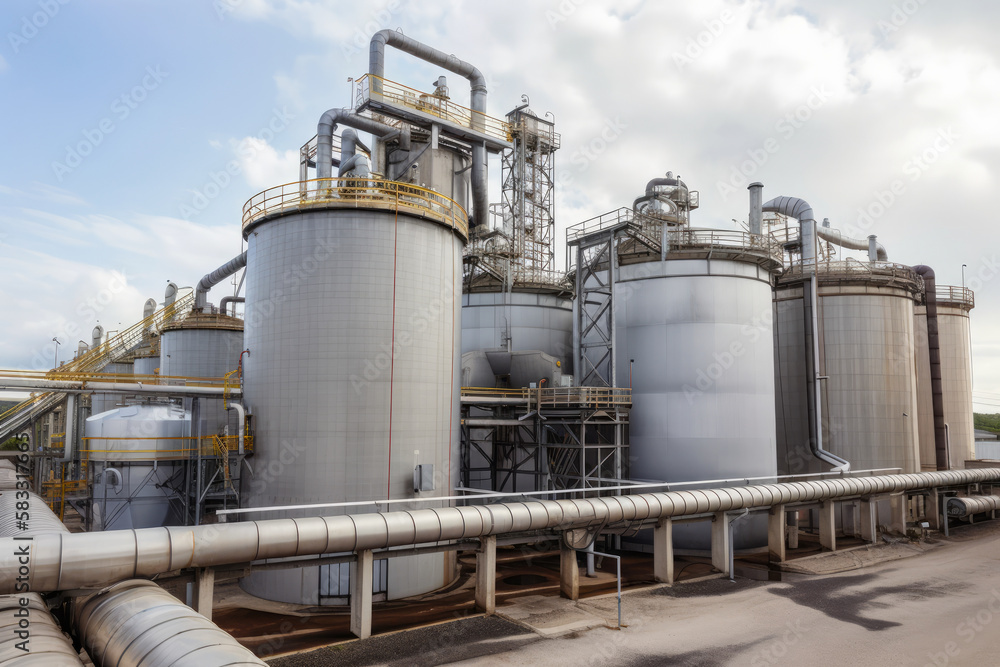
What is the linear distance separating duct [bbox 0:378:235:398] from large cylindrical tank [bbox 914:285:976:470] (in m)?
45.7

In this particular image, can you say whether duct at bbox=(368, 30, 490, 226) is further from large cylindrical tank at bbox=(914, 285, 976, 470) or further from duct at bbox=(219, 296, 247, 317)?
large cylindrical tank at bbox=(914, 285, 976, 470)

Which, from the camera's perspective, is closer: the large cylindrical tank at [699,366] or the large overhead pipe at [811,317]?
the large cylindrical tank at [699,366]

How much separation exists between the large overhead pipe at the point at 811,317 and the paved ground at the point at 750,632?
35.3 feet

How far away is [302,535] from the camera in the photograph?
587 inches

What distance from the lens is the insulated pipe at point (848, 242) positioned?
136 feet

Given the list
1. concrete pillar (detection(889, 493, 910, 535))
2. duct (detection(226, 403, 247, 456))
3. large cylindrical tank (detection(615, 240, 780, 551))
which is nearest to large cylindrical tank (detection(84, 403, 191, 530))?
duct (detection(226, 403, 247, 456))

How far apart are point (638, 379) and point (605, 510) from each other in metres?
10.6

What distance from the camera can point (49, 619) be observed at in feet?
38.1

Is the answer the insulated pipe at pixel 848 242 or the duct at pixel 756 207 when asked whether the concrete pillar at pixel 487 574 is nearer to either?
the duct at pixel 756 207

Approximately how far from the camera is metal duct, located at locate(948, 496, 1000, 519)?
32.7m

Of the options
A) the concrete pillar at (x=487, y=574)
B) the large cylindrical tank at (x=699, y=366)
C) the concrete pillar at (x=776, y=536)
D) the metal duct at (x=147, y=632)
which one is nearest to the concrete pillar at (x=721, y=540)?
the concrete pillar at (x=776, y=536)

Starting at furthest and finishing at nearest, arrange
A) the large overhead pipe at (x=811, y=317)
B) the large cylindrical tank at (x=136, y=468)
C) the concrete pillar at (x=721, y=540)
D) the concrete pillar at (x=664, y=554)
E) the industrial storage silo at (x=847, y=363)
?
the industrial storage silo at (x=847, y=363) < the large overhead pipe at (x=811, y=317) < the large cylindrical tank at (x=136, y=468) < the concrete pillar at (x=721, y=540) < the concrete pillar at (x=664, y=554)

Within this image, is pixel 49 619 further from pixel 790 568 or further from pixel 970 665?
pixel 790 568

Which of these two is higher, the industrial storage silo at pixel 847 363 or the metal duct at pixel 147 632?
the industrial storage silo at pixel 847 363
